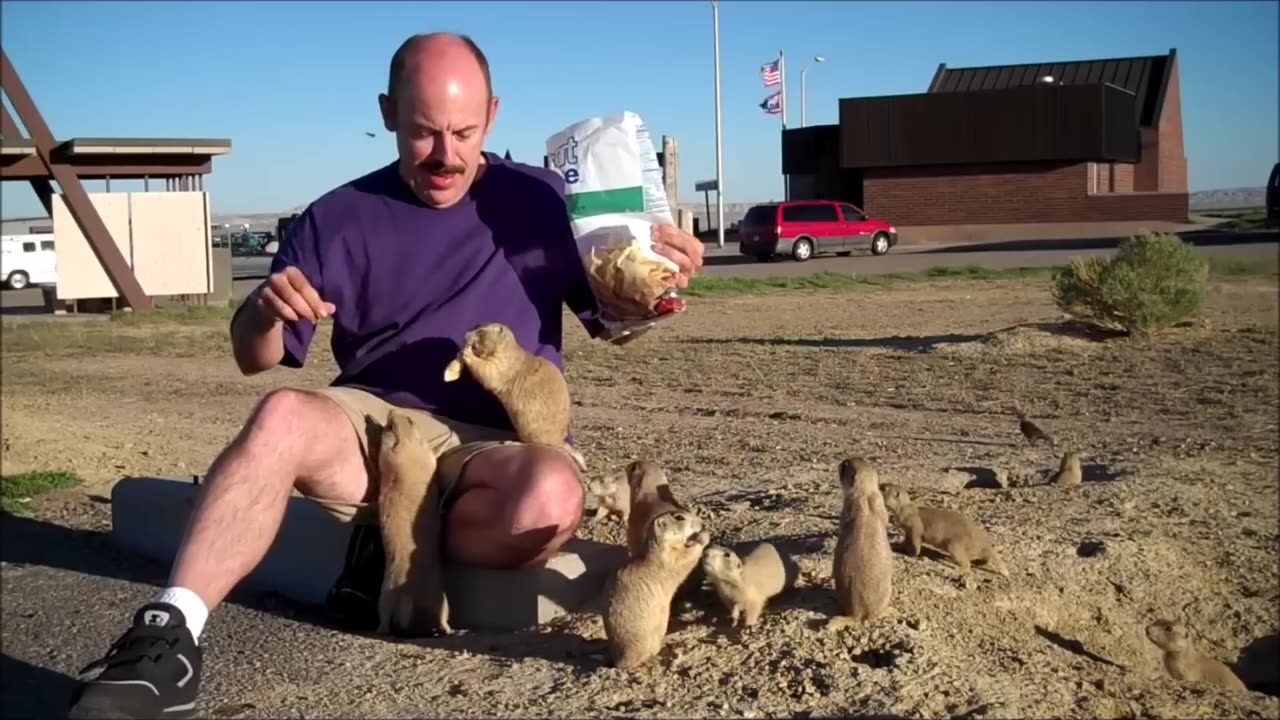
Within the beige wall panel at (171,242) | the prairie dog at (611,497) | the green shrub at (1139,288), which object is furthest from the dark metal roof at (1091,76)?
the prairie dog at (611,497)

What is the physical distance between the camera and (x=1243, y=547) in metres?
4.23

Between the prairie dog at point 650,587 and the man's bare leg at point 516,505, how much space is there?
1.03 ft

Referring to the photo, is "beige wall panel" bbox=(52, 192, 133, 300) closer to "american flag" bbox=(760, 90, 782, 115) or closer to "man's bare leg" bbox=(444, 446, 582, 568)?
"man's bare leg" bbox=(444, 446, 582, 568)

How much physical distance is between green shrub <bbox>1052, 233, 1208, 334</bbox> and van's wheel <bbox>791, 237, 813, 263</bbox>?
2140 centimetres

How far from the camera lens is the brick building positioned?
35438mm

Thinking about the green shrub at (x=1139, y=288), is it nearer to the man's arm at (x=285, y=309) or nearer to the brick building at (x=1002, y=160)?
the man's arm at (x=285, y=309)

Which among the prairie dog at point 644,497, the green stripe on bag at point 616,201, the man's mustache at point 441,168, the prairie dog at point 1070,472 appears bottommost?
the prairie dog at point 1070,472

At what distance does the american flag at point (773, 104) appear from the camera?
137 feet

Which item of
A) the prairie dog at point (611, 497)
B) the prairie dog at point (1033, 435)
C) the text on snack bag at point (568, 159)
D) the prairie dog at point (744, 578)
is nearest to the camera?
the prairie dog at point (744, 578)

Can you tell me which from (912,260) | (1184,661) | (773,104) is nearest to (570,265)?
(1184,661)

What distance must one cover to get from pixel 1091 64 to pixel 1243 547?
42.4m

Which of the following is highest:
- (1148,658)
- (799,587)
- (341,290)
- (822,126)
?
(822,126)

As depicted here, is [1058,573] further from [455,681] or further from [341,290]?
[341,290]

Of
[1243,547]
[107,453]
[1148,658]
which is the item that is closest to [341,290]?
[1148,658]
